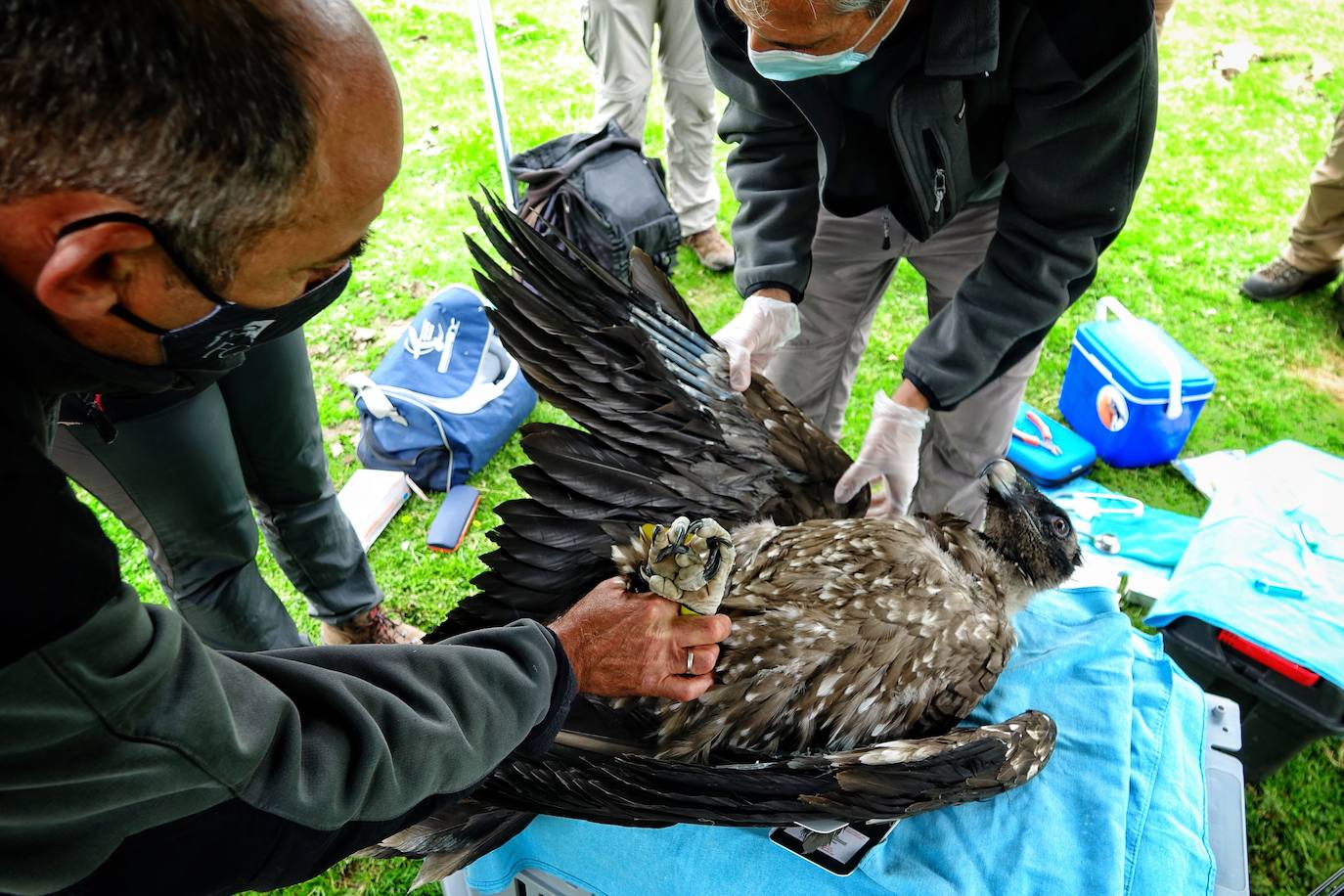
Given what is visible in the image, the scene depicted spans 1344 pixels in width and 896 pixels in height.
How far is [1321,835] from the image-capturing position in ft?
9.04

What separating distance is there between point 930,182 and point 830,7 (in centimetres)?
64

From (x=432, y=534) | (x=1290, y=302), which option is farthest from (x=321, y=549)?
(x=1290, y=302)

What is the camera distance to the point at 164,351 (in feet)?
3.50

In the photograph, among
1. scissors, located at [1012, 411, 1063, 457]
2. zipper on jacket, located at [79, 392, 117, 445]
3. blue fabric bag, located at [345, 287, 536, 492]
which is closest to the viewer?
zipper on jacket, located at [79, 392, 117, 445]

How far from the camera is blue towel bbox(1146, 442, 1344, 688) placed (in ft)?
8.53

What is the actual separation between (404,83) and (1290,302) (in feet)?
22.6

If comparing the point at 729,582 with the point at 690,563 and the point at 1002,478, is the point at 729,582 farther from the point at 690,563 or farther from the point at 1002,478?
the point at 1002,478

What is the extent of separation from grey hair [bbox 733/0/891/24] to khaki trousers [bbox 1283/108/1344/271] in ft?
16.0

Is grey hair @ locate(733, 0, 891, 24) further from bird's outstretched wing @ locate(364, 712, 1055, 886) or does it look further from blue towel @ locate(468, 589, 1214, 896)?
blue towel @ locate(468, 589, 1214, 896)

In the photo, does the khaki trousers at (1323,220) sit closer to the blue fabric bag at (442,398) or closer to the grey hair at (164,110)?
the blue fabric bag at (442,398)

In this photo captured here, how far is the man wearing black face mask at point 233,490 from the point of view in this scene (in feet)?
6.57

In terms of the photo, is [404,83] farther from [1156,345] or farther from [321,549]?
Result: [1156,345]

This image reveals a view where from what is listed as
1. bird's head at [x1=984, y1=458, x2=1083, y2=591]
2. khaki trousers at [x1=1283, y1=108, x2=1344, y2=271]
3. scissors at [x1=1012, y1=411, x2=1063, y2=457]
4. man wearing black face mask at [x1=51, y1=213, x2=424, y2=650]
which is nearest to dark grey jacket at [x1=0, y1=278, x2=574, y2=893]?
man wearing black face mask at [x1=51, y1=213, x2=424, y2=650]

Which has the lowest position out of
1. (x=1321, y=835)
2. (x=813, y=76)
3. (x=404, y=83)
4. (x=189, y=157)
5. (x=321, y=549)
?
(x=1321, y=835)
